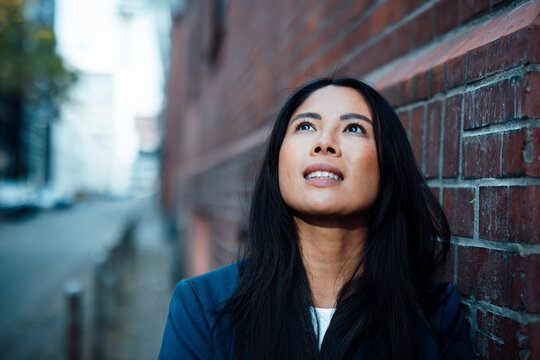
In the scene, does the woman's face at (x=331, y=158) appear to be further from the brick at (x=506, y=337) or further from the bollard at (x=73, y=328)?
the bollard at (x=73, y=328)

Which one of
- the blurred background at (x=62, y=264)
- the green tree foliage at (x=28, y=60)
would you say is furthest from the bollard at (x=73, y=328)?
the green tree foliage at (x=28, y=60)

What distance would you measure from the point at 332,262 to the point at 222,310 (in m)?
0.41

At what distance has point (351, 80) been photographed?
5.22ft

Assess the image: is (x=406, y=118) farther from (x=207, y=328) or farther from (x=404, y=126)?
(x=207, y=328)

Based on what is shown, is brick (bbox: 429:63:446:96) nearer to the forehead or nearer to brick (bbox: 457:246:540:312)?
the forehead

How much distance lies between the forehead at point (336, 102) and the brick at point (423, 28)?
1.28ft

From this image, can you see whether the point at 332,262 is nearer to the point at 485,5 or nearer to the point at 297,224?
the point at 297,224

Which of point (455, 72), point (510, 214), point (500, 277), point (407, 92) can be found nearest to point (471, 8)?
point (455, 72)

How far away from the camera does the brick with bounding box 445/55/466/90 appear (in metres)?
1.42

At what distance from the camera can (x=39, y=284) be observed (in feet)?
27.8

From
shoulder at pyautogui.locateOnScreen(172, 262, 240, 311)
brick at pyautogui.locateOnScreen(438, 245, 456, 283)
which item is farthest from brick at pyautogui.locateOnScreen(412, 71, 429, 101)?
shoulder at pyautogui.locateOnScreen(172, 262, 240, 311)

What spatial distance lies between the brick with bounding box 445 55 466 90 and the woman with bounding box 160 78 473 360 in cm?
21

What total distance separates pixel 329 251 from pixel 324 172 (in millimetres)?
306

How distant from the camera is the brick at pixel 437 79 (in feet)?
4.95
